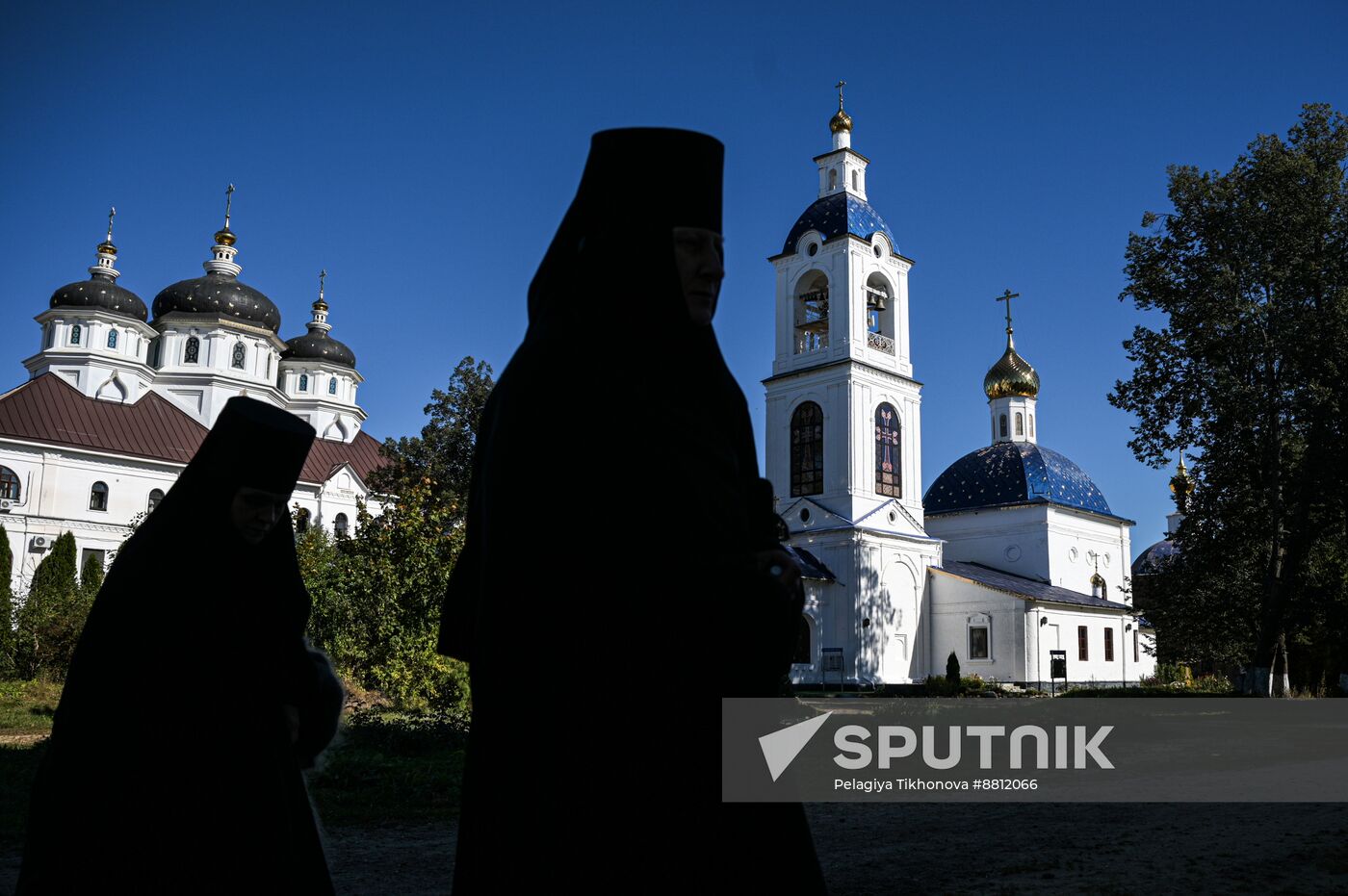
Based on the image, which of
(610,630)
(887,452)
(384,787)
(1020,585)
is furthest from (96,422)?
(610,630)

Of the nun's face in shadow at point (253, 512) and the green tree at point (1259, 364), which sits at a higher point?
the green tree at point (1259, 364)

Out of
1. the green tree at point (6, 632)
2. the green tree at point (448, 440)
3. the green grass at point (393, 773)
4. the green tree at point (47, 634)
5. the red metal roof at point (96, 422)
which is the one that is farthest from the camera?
the red metal roof at point (96, 422)

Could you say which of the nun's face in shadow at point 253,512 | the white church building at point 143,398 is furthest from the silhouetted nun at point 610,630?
the white church building at point 143,398

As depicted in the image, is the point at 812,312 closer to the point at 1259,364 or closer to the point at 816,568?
the point at 816,568

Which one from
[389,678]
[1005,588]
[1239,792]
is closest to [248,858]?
[1239,792]

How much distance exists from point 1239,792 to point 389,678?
36.7ft

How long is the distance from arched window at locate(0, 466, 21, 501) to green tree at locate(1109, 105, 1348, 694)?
40.3 meters

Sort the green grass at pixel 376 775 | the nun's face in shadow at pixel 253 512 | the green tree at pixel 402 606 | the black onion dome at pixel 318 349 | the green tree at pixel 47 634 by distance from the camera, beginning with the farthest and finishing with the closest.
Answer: the black onion dome at pixel 318 349
the green tree at pixel 47 634
the green tree at pixel 402 606
the green grass at pixel 376 775
the nun's face in shadow at pixel 253 512

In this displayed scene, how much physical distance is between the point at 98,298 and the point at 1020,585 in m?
46.1

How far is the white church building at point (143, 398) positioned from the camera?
137 ft

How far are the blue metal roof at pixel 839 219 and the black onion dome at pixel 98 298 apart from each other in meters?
33.5

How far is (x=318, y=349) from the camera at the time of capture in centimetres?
6234

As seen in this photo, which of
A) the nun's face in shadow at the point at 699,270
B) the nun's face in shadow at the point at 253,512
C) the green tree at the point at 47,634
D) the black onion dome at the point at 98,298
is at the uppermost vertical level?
the black onion dome at the point at 98,298

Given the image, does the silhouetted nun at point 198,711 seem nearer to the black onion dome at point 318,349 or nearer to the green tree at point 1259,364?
the green tree at point 1259,364
